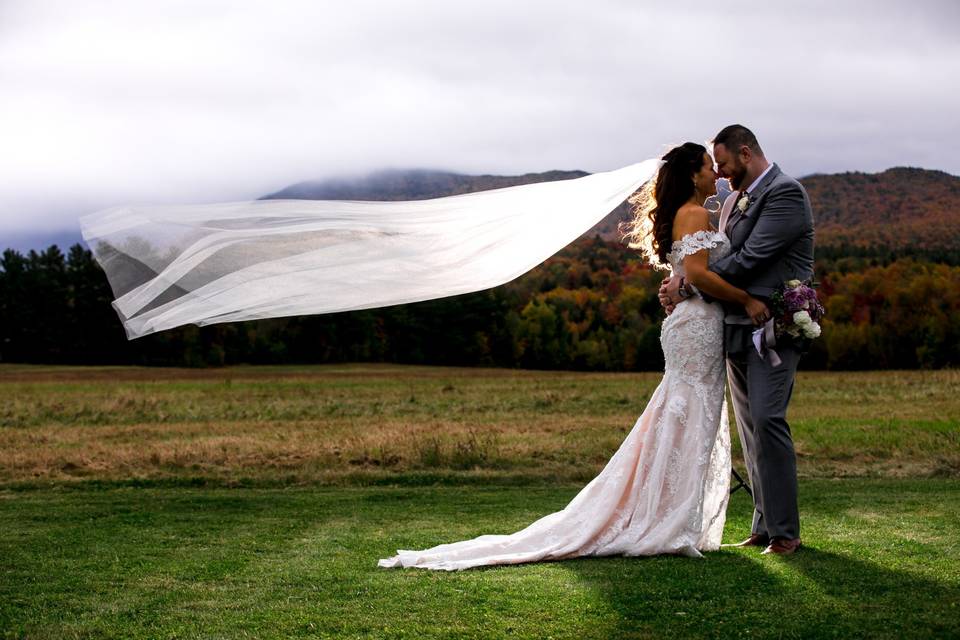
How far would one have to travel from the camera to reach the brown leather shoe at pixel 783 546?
6899mm

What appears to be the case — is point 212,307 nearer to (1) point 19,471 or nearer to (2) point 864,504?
(2) point 864,504

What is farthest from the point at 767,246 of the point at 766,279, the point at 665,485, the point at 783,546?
the point at 783,546

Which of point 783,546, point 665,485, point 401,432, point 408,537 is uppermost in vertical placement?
point 665,485

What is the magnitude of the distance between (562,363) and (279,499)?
49745 millimetres

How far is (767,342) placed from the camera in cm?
687

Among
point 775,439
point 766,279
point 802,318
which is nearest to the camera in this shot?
point 802,318

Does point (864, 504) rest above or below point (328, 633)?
below

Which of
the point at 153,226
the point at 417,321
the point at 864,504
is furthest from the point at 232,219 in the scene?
the point at 417,321

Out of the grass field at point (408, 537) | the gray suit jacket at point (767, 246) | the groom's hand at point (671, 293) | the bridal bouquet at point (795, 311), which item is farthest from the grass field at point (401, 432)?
the bridal bouquet at point (795, 311)

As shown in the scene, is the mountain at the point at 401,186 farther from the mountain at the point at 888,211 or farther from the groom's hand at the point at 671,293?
the mountain at the point at 888,211

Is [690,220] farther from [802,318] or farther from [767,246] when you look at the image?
[802,318]

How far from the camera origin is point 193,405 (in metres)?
29.2

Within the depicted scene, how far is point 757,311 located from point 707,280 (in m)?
0.41

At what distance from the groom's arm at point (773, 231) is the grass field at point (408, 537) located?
2.08 m
